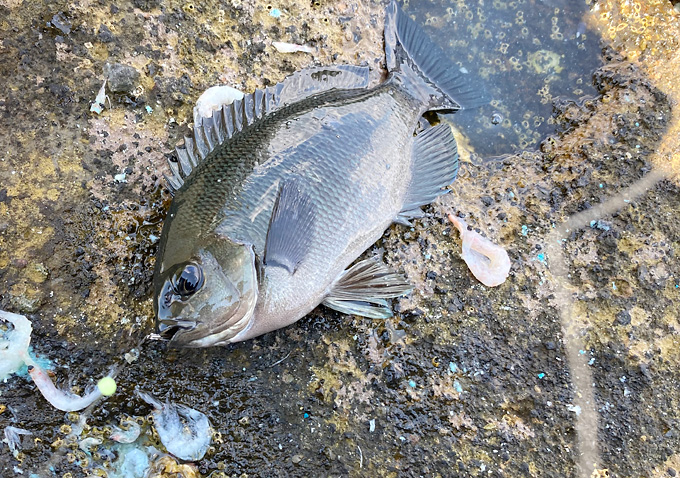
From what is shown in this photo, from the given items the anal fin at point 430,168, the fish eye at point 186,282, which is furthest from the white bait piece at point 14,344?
the anal fin at point 430,168

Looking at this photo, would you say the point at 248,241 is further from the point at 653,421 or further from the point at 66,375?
the point at 653,421

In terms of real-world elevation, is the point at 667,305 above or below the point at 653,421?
above

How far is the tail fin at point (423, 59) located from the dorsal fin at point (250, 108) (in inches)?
13.8

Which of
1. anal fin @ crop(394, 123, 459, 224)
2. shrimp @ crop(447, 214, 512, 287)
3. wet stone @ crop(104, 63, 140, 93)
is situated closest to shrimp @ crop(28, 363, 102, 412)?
wet stone @ crop(104, 63, 140, 93)

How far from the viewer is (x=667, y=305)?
9.00ft

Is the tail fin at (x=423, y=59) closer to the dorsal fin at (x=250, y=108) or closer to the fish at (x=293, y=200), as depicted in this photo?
the fish at (x=293, y=200)

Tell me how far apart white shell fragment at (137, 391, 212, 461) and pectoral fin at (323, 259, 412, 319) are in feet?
2.94

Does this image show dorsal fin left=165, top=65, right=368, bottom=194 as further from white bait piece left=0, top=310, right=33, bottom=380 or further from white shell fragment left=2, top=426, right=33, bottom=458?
white shell fragment left=2, top=426, right=33, bottom=458

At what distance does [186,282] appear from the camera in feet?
6.58

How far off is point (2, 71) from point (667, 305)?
13.4 ft

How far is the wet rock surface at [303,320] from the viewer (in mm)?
2410

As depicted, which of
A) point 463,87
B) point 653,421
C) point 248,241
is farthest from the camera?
point 463,87

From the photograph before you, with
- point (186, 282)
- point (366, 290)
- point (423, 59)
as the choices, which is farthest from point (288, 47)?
point (186, 282)

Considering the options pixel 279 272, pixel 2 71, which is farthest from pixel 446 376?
pixel 2 71
